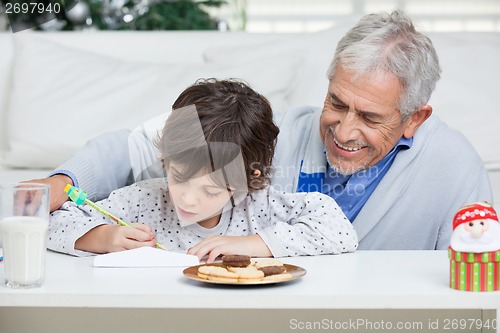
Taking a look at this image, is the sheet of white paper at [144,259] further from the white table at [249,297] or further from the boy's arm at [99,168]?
the boy's arm at [99,168]

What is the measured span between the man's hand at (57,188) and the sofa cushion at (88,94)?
540mm

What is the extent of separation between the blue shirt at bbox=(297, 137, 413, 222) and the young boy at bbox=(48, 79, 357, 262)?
0.20 m

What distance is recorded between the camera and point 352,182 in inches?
62.7

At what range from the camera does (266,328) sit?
3.73ft

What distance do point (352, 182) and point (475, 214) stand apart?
0.62 metres

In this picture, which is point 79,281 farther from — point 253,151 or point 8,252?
point 253,151

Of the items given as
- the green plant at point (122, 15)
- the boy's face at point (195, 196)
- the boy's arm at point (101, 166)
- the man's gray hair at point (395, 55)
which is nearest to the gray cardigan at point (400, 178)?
the boy's arm at point (101, 166)

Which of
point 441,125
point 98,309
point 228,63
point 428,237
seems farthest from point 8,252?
point 228,63

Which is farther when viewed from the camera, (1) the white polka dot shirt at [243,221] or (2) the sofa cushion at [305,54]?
(2) the sofa cushion at [305,54]

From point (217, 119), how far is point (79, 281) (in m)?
0.42

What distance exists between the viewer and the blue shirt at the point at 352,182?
1.59 metres

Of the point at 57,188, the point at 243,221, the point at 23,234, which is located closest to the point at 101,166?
the point at 57,188

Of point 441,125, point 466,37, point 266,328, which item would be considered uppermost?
point 466,37

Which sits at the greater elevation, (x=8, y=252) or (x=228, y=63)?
(x=228, y=63)
